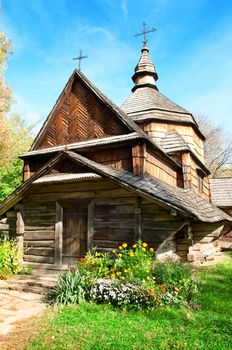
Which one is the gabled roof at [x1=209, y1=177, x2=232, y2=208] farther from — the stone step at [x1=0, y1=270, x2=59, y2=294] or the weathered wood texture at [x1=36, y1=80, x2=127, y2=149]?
the stone step at [x1=0, y1=270, x2=59, y2=294]

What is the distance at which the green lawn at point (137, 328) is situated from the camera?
4.59 m

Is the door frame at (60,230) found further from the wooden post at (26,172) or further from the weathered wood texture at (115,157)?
the wooden post at (26,172)

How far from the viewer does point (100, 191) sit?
10.2 m

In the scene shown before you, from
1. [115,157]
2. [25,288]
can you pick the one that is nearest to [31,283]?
[25,288]

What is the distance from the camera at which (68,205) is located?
35.2 ft

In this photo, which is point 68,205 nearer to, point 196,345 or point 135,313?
point 135,313

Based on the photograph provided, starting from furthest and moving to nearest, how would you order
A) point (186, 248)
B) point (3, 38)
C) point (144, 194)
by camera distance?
1. point (3, 38)
2. point (186, 248)
3. point (144, 194)

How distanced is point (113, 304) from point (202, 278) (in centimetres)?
354

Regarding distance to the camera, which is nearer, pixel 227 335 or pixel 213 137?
pixel 227 335

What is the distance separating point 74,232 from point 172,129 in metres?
7.84

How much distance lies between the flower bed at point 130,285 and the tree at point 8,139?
14123 millimetres

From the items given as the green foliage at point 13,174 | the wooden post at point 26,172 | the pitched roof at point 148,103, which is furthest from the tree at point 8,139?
the pitched roof at point 148,103

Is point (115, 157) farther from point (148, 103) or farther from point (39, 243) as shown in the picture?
point (148, 103)

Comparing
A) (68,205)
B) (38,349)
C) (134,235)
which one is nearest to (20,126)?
(68,205)
